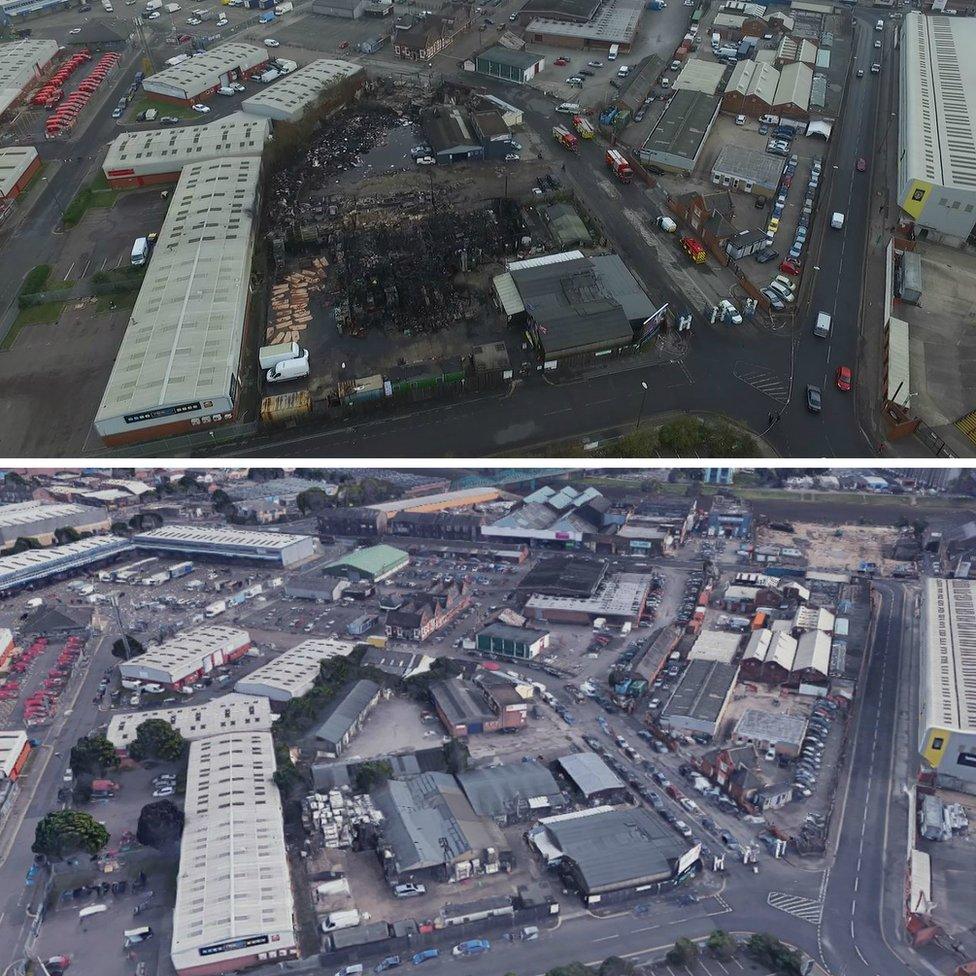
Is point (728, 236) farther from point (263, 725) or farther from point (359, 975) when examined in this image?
point (359, 975)

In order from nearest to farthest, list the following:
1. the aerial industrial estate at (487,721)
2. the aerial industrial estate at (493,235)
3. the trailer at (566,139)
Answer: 1. the aerial industrial estate at (487,721)
2. the aerial industrial estate at (493,235)
3. the trailer at (566,139)

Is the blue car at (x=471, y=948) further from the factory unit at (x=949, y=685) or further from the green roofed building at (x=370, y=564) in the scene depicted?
the green roofed building at (x=370, y=564)

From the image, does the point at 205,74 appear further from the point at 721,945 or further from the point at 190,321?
the point at 721,945

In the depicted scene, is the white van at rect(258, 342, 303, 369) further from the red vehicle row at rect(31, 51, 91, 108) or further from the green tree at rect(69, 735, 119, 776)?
the red vehicle row at rect(31, 51, 91, 108)

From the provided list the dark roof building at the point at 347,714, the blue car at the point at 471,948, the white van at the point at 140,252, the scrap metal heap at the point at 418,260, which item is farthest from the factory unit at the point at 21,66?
the blue car at the point at 471,948

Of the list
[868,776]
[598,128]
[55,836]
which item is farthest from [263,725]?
[598,128]

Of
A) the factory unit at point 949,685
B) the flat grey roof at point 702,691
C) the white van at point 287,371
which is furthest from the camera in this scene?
the white van at point 287,371
